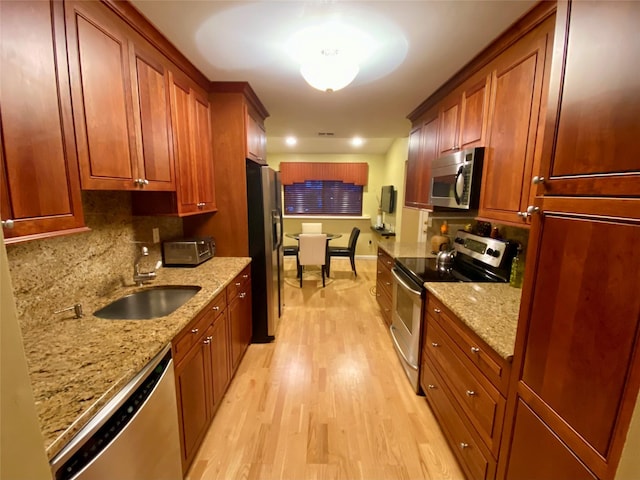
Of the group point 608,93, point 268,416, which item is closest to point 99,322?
point 268,416

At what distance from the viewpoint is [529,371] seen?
39.5 inches

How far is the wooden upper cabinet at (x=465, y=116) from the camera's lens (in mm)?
1853

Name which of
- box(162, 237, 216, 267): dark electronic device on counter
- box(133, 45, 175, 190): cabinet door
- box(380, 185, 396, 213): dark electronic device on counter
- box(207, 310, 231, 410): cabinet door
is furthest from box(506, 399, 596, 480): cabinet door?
box(380, 185, 396, 213): dark electronic device on counter

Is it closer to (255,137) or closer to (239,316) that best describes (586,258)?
(239,316)

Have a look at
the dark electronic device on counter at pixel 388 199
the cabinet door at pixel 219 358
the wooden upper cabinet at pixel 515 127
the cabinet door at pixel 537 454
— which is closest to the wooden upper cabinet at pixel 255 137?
the cabinet door at pixel 219 358

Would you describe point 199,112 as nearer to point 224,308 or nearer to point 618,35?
point 224,308

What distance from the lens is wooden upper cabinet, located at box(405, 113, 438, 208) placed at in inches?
105

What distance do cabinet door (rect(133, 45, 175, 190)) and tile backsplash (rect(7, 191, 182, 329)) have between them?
0.35 metres

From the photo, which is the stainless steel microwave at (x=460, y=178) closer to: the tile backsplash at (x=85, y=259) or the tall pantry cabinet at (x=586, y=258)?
the tall pantry cabinet at (x=586, y=258)

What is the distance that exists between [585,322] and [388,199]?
4.93 m

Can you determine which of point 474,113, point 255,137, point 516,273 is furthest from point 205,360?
point 474,113

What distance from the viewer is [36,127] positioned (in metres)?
0.96

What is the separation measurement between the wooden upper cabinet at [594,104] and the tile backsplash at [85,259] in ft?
6.73

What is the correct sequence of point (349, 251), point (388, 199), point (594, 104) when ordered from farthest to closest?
point (388, 199) < point (349, 251) < point (594, 104)
